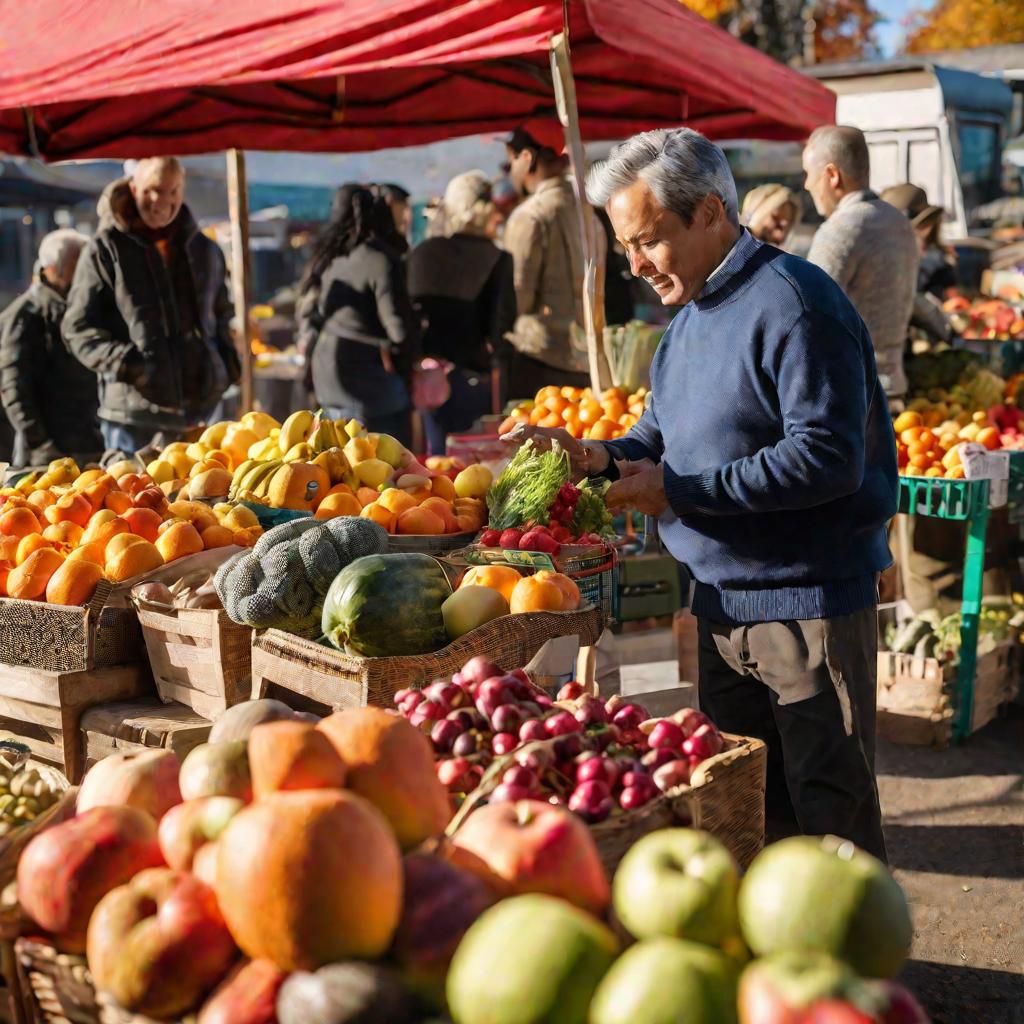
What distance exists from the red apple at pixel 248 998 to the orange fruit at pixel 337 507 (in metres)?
2.33

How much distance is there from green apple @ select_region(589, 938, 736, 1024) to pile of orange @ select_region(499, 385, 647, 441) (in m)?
3.59

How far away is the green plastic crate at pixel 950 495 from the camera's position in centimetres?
488

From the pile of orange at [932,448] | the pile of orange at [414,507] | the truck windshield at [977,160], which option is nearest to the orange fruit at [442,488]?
the pile of orange at [414,507]

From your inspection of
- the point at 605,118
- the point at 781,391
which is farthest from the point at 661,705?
the point at 605,118

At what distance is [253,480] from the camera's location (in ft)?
13.0

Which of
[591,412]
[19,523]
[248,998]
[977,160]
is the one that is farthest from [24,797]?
[977,160]

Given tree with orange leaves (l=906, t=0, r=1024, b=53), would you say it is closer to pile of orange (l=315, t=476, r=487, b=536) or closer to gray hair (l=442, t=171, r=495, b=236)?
gray hair (l=442, t=171, r=495, b=236)

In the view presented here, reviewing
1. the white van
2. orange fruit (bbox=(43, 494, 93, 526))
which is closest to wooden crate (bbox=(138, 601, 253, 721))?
orange fruit (bbox=(43, 494, 93, 526))

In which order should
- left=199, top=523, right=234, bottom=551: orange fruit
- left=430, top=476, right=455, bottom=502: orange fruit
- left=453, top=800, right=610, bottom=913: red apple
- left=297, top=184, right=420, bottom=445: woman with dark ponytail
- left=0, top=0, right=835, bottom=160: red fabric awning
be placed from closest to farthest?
left=453, top=800, right=610, bottom=913: red apple
left=199, top=523, right=234, bottom=551: orange fruit
left=430, top=476, right=455, bottom=502: orange fruit
left=0, top=0, right=835, bottom=160: red fabric awning
left=297, top=184, right=420, bottom=445: woman with dark ponytail

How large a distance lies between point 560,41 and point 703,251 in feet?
7.22

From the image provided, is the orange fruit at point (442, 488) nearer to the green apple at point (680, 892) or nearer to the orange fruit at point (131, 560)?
the orange fruit at point (131, 560)

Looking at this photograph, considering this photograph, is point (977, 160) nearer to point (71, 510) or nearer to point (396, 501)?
point (396, 501)

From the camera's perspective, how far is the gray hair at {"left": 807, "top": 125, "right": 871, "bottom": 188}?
530cm

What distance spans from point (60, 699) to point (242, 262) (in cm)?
413
